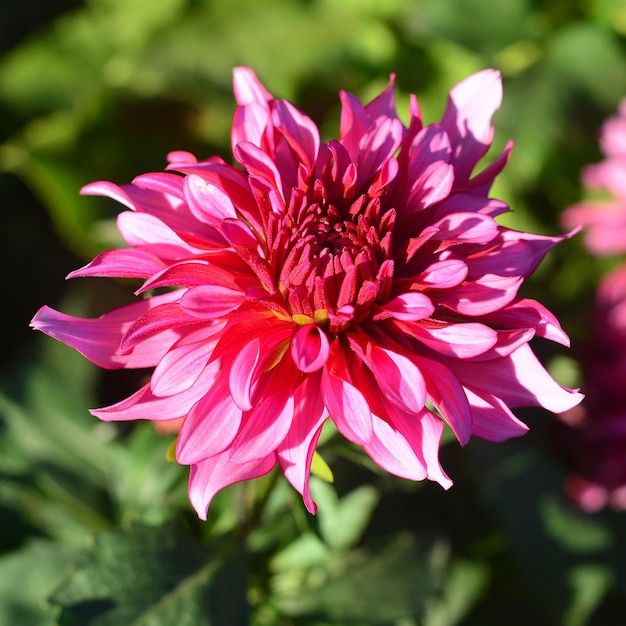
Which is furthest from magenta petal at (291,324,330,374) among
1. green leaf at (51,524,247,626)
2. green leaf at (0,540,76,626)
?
green leaf at (0,540,76,626)

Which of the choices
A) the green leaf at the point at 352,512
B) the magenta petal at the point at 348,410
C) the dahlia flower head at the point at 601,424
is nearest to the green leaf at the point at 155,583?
the green leaf at the point at 352,512

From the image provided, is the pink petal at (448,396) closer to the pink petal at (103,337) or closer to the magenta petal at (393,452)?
the magenta petal at (393,452)

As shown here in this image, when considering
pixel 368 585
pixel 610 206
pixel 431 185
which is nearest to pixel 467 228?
pixel 431 185

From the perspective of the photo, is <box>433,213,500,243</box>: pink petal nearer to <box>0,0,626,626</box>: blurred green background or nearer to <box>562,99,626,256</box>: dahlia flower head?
<box>0,0,626,626</box>: blurred green background

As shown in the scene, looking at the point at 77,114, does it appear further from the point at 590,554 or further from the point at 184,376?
the point at 590,554

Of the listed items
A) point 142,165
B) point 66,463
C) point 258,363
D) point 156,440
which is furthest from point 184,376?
point 142,165

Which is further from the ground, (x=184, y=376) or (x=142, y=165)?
(x=184, y=376)
